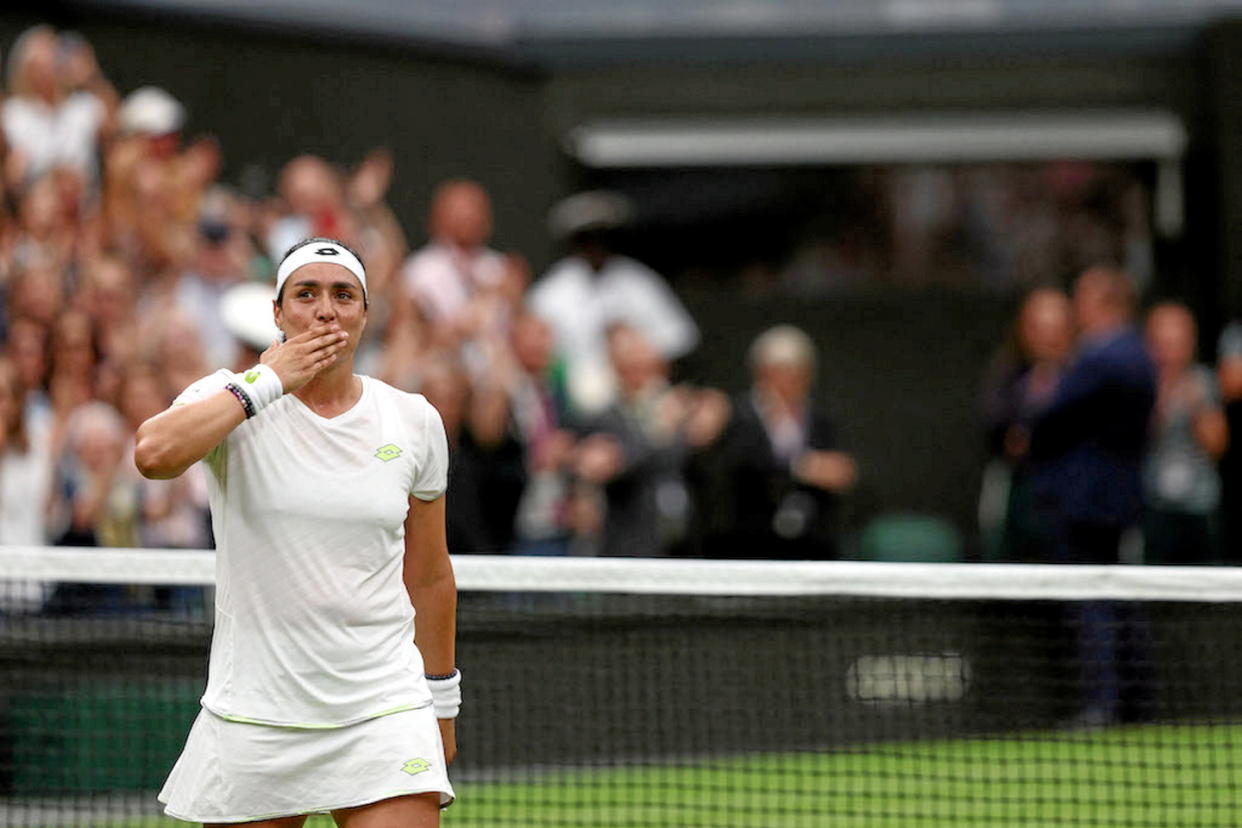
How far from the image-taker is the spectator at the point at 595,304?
41.0ft

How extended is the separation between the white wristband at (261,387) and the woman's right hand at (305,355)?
0.02 meters

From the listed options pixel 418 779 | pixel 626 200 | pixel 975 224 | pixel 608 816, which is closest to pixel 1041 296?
pixel 975 224

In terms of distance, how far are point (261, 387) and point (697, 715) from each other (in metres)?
4.82

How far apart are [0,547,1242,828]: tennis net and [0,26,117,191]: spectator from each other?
265 centimetres

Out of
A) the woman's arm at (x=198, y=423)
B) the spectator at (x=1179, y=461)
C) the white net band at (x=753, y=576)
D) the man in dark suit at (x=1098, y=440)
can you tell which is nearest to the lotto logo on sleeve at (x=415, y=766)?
the woman's arm at (x=198, y=423)

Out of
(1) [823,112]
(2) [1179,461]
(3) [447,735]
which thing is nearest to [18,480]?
(3) [447,735]

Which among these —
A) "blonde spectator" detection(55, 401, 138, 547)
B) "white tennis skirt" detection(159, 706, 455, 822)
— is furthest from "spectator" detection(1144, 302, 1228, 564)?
"white tennis skirt" detection(159, 706, 455, 822)

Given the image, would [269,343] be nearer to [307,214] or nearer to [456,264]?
[307,214]

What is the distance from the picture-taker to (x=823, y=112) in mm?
14633

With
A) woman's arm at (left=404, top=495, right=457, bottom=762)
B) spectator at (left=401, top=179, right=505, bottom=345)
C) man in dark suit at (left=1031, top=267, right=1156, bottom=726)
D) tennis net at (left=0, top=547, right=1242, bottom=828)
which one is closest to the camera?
woman's arm at (left=404, top=495, right=457, bottom=762)

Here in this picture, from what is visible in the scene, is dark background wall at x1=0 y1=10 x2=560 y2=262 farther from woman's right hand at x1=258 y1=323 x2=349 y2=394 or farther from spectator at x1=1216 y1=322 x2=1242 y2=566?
woman's right hand at x1=258 y1=323 x2=349 y2=394

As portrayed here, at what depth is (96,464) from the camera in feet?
32.0

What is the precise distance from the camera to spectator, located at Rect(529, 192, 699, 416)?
492 inches

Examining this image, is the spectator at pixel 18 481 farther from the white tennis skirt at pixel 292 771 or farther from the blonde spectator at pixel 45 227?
the white tennis skirt at pixel 292 771
